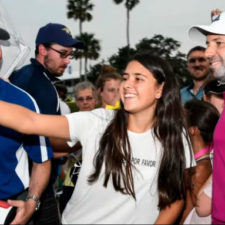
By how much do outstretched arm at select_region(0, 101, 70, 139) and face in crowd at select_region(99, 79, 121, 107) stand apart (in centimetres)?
264

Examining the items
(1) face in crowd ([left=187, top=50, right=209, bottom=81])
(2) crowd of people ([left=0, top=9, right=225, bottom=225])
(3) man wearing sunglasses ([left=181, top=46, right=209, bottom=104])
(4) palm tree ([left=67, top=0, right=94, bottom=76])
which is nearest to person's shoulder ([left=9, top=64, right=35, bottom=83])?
(2) crowd of people ([left=0, top=9, right=225, bottom=225])

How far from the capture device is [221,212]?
2.58 m

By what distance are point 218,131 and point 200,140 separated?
2.85 feet

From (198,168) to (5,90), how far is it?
179cm

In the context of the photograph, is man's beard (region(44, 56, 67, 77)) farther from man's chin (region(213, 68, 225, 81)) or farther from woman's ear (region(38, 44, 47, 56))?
man's chin (region(213, 68, 225, 81))

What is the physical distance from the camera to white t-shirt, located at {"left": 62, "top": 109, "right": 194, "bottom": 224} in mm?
2439

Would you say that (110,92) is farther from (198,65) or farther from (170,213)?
(170,213)

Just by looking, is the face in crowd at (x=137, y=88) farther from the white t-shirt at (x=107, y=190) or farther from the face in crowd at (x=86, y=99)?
the face in crowd at (x=86, y=99)

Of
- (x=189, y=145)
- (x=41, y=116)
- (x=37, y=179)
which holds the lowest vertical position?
(x=37, y=179)

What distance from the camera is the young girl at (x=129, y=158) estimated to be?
244 centimetres

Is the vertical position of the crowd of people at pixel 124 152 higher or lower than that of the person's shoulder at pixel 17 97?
lower

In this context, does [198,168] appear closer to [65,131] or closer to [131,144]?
[131,144]

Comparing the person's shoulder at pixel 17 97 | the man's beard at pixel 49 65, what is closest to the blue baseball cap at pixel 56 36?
the man's beard at pixel 49 65

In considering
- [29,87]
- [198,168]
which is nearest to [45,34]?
[29,87]
